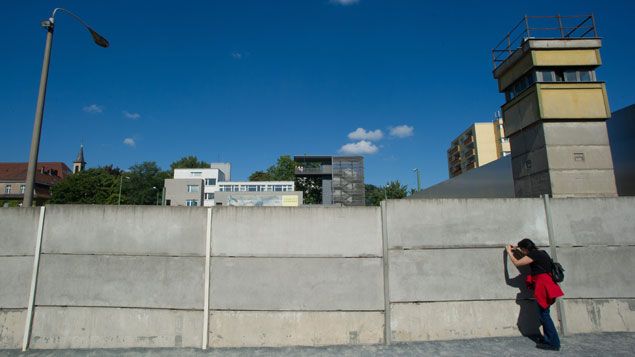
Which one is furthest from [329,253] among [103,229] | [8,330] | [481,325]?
[8,330]

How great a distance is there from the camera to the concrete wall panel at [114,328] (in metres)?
4.89

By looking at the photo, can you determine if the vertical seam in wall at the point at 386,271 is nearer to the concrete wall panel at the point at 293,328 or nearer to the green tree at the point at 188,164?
the concrete wall panel at the point at 293,328

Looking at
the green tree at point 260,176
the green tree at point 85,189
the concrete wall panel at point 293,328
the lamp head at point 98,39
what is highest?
the green tree at point 260,176

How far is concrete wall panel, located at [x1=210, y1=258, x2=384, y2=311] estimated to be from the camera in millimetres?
4926

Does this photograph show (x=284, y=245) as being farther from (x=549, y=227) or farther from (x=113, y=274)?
(x=549, y=227)

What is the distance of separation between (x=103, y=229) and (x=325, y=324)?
12.9 feet

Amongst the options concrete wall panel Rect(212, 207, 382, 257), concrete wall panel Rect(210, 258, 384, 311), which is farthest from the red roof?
concrete wall panel Rect(210, 258, 384, 311)

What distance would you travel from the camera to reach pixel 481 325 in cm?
500

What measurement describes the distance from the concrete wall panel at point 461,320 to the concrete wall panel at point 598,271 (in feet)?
2.44

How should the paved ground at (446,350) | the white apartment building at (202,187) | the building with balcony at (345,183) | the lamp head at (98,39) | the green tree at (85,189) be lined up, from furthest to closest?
1. the white apartment building at (202,187)
2. the building with balcony at (345,183)
3. the green tree at (85,189)
4. the lamp head at (98,39)
5. the paved ground at (446,350)

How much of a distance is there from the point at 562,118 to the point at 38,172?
365ft

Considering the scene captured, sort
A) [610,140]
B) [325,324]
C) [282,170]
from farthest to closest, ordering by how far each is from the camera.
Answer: [282,170]
[610,140]
[325,324]

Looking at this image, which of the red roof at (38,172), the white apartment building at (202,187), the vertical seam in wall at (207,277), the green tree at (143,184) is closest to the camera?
the vertical seam in wall at (207,277)

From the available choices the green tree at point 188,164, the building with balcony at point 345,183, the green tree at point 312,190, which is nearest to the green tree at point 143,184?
the green tree at point 188,164
